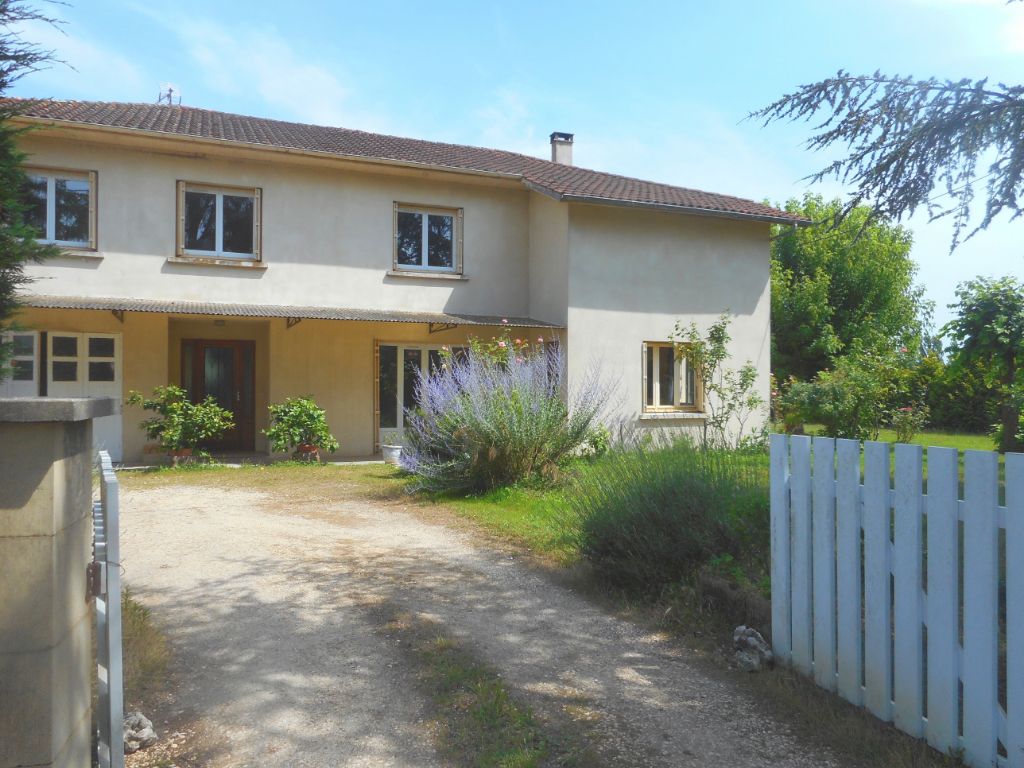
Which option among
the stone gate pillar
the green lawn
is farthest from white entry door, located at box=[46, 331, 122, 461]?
the green lawn

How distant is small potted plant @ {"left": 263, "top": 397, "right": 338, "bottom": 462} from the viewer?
15102mm

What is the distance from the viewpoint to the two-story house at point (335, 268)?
14.5 metres

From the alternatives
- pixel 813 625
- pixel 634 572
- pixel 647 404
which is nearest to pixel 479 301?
pixel 647 404

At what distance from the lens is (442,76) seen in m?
10.4

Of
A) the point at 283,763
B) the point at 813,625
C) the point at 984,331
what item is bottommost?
the point at 283,763

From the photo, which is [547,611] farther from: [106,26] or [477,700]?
[106,26]

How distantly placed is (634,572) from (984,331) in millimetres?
11515

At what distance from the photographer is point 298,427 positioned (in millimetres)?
15164

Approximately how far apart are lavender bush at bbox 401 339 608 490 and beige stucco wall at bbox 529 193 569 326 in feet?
16.1

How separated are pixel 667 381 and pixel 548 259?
3666 millimetres

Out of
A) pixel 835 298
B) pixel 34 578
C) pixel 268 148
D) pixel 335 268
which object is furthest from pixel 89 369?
pixel 835 298

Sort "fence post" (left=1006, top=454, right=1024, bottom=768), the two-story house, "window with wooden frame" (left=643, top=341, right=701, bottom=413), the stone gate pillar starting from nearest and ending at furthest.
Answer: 1. the stone gate pillar
2. "fence post" (left=1006, top=454, right=1024, bottom=768)
3. the two-story house
4. "window with wooden frame" (left=643, top=341, right=701, bottom=413)

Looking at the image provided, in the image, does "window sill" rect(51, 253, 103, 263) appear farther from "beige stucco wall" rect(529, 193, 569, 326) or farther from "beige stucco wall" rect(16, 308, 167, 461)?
"beige stucco wall" rect(529, 193, 569, 326)

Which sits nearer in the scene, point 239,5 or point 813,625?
point 813,625
